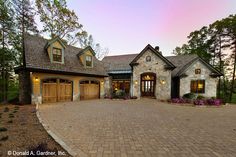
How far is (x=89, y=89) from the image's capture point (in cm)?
1596

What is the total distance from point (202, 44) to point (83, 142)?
1163 inches

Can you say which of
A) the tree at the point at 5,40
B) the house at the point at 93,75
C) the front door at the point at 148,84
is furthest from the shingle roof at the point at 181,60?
the tree at the point at 5,40

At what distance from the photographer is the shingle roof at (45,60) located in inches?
450

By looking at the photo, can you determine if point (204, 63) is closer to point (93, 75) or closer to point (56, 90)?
point (93, 75)

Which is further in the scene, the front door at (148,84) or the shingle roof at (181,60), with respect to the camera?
the shingle roof at (181,60)

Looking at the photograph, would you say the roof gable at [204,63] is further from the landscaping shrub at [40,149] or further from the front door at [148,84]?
the landscaping shrub at [40,149]

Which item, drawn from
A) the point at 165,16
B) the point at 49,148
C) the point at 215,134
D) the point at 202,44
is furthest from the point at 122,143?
the point at 202,44

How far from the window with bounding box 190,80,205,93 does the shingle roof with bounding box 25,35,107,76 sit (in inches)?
450

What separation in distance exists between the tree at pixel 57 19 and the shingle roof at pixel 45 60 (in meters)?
5.74

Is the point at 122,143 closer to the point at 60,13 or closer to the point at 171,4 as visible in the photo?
the point at 171,4

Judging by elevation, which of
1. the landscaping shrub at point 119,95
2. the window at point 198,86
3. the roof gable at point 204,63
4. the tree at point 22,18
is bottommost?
the landscaping shrub at point 119,95

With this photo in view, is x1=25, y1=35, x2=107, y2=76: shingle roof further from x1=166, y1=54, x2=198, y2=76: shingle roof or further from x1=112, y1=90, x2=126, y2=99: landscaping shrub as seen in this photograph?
x1=166, y1=54, x2=198, y2=76: shingle roof

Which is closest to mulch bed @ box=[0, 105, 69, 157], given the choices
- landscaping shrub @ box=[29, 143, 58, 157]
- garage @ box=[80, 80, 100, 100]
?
landscaping shrub @ box=[29, 143, 58, 157]

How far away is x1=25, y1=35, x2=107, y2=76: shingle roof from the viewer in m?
11.4
